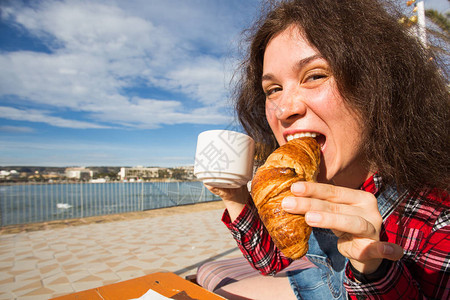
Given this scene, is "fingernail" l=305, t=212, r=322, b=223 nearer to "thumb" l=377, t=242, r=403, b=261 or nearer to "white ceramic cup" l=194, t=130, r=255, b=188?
"thumb" l=377, t=242, r=403, b=261

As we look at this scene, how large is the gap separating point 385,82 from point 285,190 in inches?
37.7

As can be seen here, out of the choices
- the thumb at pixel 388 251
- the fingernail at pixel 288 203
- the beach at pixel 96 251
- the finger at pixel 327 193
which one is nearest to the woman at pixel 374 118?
the thumb at pixel 388 251

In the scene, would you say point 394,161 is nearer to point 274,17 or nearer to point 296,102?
point 296,102

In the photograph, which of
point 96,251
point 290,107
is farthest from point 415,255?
point 96,251

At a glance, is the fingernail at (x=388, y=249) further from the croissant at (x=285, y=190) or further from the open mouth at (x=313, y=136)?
the open mouth at (x=313, y=136)

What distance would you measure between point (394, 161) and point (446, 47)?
1.23 metres

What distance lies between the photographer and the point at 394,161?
5.20 ft

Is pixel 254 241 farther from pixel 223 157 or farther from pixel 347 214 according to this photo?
pixel 347 214

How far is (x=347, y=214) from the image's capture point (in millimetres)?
969

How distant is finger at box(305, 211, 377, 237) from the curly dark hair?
737 millimetres

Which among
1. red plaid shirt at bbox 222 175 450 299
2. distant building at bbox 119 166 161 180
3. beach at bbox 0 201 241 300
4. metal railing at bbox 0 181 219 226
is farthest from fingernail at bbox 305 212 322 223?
distant building at bbox 119 166 161 180

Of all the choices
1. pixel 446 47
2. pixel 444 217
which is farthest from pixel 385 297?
pixel 446 47

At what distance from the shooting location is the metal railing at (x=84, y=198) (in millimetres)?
11087

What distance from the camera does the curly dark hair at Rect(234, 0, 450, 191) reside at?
1.49 m
